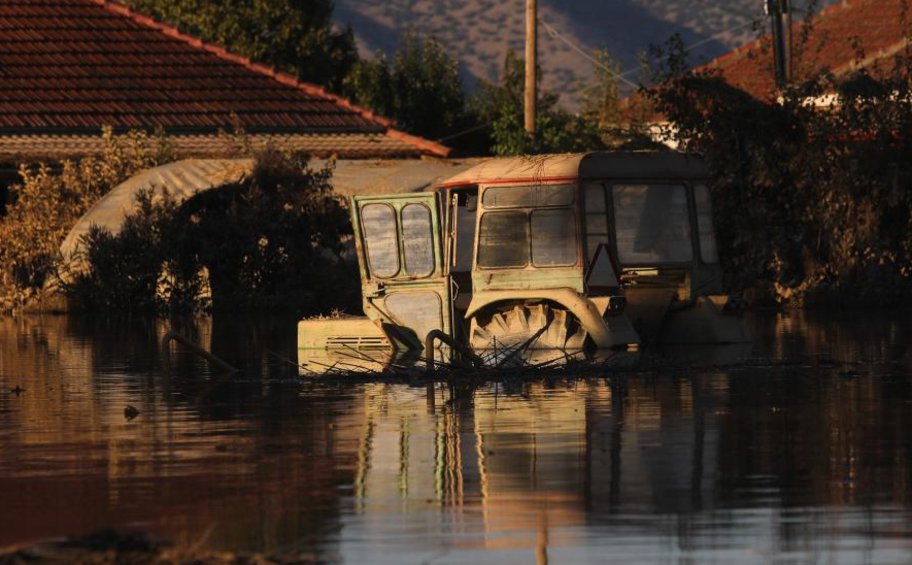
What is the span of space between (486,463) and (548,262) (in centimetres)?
823

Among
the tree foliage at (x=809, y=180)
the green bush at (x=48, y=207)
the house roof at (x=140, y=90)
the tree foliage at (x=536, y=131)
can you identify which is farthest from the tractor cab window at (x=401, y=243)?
the house roof at (x=140, y=90)

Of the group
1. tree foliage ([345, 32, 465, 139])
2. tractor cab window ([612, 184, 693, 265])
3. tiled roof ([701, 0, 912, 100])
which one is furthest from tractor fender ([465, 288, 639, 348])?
tiled roof ([701, 0, 912, 100])

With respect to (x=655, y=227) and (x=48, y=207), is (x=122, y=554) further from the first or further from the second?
(x=48, y=207)

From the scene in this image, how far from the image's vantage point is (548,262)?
67.7 ft

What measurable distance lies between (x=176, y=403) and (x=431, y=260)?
13.8ft

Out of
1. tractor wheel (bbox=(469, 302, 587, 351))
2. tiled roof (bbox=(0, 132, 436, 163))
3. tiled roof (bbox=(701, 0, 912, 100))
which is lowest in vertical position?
tractor wheel (bbox=(469, 302, 587, 351))

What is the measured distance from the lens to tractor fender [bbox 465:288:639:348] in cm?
1962

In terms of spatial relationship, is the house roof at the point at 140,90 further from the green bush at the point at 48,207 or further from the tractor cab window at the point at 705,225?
the tractor cab window at the point at 705,225

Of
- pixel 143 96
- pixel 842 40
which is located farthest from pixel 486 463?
pixel 842 40

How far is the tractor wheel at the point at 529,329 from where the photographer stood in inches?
788

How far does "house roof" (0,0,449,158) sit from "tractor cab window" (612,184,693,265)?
2454 centimetres

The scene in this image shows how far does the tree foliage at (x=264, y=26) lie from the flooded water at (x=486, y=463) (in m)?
40.2

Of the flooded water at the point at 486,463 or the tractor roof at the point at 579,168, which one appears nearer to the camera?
the flooded water at the point at 486,463

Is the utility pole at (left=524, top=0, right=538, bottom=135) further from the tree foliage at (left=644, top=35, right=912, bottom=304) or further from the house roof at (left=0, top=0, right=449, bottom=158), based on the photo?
the tree foliage at (left=644, top=35, right=912, bottom=304)
